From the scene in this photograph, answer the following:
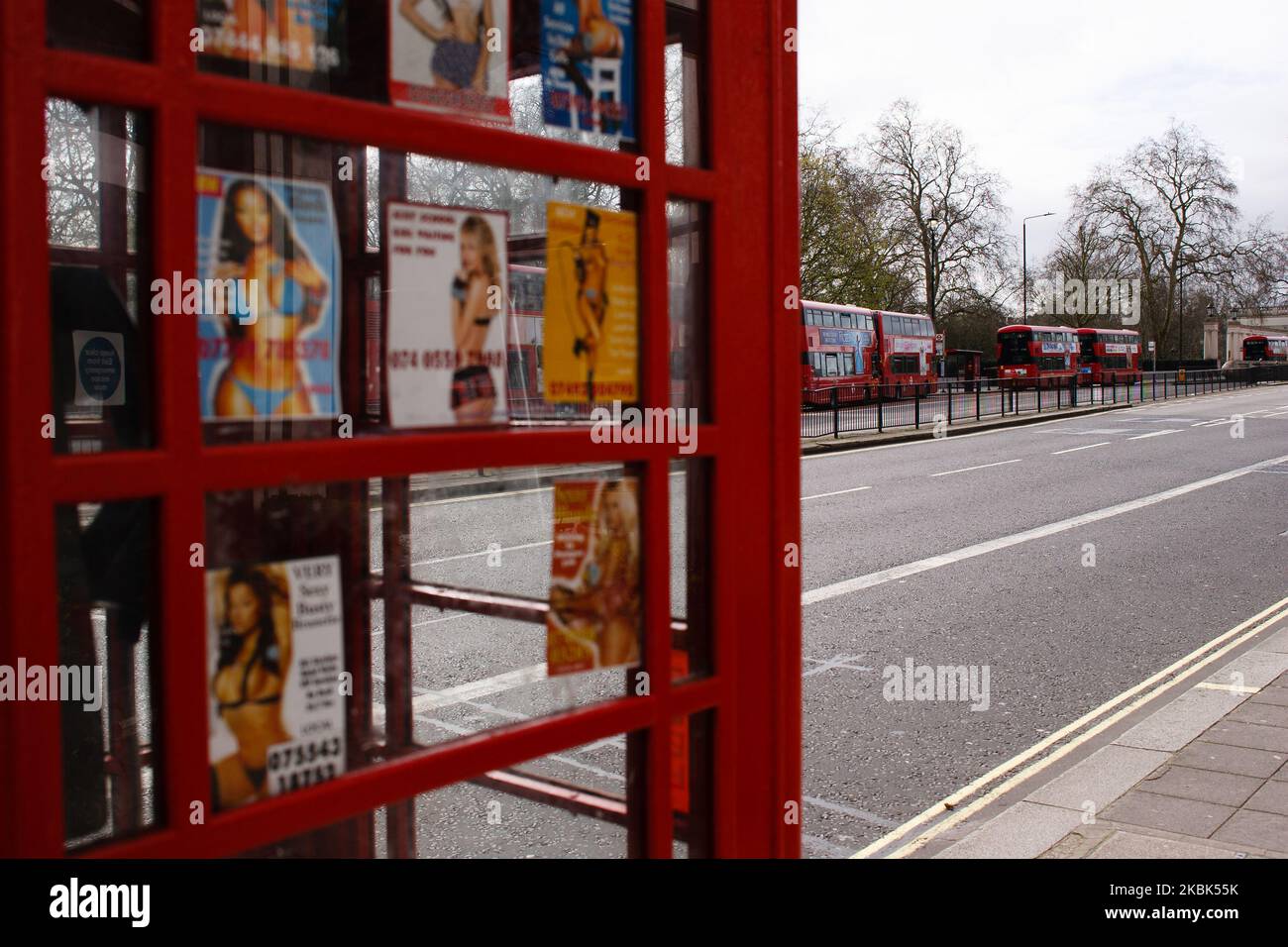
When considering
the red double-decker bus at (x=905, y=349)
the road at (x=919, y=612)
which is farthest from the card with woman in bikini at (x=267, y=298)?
the red double-decker bus at (x=905, y=349)

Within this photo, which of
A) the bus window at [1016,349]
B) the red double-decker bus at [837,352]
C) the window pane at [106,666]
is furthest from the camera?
the bus window at [1016,349]

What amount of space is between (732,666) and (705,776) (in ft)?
0.59

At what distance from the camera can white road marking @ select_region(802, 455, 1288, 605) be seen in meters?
8.72

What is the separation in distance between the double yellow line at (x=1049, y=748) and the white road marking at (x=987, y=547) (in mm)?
2504

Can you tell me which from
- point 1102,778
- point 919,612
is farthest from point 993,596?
point 1102,778

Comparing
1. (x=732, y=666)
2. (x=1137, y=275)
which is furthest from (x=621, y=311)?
(x=1137, y=275)

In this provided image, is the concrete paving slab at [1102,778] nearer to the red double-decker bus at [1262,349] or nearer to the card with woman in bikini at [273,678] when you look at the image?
the card with woman in bikini at [273,678]

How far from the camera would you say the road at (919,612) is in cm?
178

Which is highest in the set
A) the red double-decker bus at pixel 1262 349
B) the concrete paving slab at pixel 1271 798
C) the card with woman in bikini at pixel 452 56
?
the red double-decker bus at pixel 1262 349

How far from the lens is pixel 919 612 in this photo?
7.93m

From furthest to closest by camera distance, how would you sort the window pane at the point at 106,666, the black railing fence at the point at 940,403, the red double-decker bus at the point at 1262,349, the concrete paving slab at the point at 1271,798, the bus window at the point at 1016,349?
1. the red double-decker bus at the point at 1262,349
2. the bus window at the point at 1016,349
3. the black railing fence at the point at 940,403
4. the concrete paving slab at the point at 1271,798
5. the window pane at the point at 106,666

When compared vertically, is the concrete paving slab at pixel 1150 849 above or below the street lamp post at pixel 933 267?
below

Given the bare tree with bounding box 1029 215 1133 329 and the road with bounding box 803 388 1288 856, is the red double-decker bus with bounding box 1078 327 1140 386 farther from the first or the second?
the road with bounding box 803 388 1288 856
